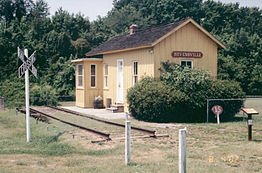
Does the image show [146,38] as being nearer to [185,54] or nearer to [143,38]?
[143,38]

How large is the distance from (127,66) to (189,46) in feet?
13.3

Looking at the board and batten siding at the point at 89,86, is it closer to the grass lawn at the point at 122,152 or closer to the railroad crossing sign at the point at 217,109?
the railroad crossing sign at the point at 217,109

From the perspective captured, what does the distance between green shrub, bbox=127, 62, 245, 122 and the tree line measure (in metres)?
15.5

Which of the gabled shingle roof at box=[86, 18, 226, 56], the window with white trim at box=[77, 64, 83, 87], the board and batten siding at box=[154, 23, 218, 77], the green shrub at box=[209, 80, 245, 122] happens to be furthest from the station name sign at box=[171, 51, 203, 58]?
the window with white trim at box=[77, 64, 83, 87]

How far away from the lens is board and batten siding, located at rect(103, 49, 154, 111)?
18891mm

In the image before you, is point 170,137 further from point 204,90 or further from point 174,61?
point 174,61

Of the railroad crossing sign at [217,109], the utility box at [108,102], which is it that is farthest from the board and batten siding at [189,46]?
the utility box at [108,102]

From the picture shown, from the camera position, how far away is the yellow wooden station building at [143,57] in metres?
18.6

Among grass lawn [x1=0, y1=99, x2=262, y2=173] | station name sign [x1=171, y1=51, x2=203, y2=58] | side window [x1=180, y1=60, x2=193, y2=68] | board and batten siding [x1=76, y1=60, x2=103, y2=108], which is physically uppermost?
station name sign [x1=171, y1=51, x2=203, y2=58]

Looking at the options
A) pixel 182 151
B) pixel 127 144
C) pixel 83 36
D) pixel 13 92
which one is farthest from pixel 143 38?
pixel 83 36

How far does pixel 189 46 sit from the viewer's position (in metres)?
19.1

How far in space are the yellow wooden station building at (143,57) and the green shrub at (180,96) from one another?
161 centimetres

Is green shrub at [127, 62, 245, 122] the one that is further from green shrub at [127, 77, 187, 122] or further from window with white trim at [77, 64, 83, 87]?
window with white trim at [77, 64, 83, 87]

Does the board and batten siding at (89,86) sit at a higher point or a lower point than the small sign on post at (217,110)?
higher
